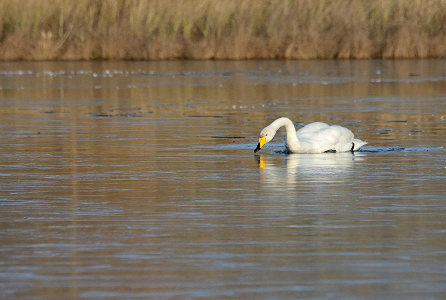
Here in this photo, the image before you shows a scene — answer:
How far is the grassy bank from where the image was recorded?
119ft

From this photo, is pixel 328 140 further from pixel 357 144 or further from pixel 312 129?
pixel 312 129

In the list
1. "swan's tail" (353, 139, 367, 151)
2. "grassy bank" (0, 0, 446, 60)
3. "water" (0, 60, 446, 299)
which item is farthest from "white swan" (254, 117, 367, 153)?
"grassy bank" (0, 0, 446, 60)

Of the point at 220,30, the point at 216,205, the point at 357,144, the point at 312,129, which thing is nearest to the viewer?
the point at 216,205

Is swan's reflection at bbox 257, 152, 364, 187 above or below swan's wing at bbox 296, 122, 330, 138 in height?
below

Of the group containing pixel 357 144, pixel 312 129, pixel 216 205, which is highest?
pixel 312 129

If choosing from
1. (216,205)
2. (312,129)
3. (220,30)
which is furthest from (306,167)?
(220,30)

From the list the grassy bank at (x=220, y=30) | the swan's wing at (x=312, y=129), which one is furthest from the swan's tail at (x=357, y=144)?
the grassy bank at (x=220, y=30)

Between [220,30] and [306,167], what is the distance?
25031 millimetres

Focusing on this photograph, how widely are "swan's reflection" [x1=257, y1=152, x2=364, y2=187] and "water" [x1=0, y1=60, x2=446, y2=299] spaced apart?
2 cm

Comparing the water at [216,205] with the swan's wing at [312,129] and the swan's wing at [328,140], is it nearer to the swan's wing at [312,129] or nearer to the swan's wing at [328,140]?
the swan's wing at [328,140]

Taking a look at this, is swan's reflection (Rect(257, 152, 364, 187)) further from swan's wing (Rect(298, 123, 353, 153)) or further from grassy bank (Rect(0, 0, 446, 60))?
grassy bank (Rect(0, 0, 446, 60))

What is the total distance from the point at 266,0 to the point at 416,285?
32.6 meters

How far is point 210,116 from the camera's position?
763 inches

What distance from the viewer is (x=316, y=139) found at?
13641 mm
